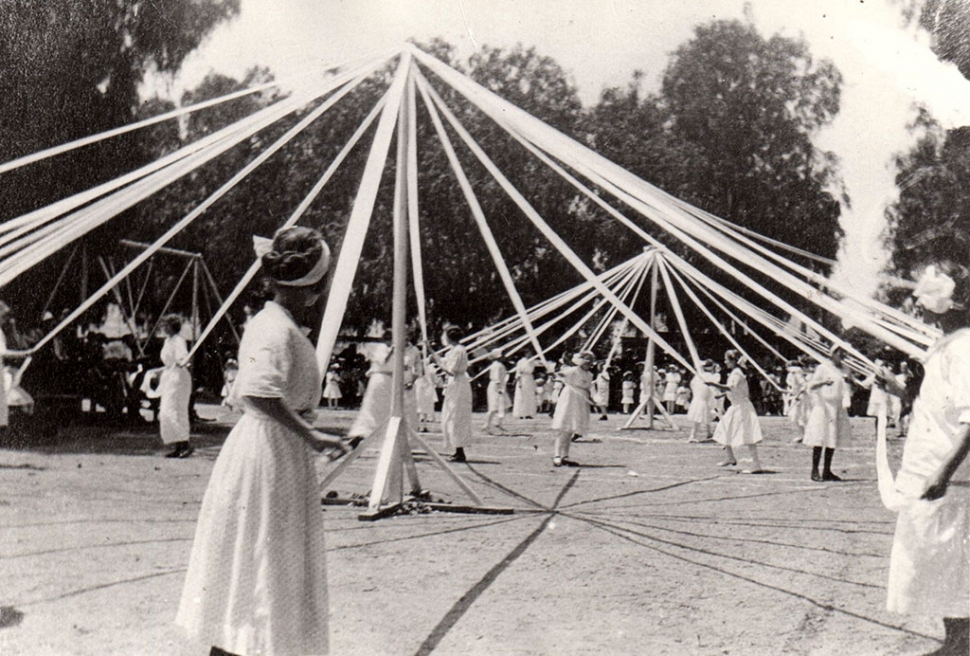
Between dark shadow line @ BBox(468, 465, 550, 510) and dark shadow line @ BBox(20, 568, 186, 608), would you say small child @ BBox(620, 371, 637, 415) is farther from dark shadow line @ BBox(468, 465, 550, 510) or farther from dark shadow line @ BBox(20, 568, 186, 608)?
dark shadow line @ BBox(20, 568, 186, 608)

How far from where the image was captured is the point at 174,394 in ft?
38.2

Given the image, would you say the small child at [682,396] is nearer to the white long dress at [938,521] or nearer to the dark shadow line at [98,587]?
the dark shadow line at [98,587]

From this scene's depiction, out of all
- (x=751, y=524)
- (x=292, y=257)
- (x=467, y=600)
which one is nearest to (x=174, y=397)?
(x=751, y=524)

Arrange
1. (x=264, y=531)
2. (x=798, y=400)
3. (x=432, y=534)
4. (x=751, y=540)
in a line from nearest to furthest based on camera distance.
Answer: (x=264, y=531) < (x=432, y=534) < (x=751, y=540) < (x=798, y=400)

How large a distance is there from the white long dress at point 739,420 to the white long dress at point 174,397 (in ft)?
22.7

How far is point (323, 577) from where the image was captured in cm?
343

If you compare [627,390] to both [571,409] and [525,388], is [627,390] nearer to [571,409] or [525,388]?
[525,388]

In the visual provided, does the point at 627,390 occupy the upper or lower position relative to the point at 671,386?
lower

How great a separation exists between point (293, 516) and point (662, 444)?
13164 millimetres

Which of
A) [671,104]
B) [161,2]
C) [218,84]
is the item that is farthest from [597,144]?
[161,2]

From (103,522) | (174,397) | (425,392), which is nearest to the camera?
(103,522)

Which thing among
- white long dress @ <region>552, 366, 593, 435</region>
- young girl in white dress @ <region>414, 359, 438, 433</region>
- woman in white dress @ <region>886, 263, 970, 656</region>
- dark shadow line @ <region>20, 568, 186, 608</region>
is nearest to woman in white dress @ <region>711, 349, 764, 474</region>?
white long dress @ <region>552, 366, 593, 435</region>

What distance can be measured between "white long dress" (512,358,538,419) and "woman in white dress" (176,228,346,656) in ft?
57.1

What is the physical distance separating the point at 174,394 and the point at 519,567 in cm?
724
